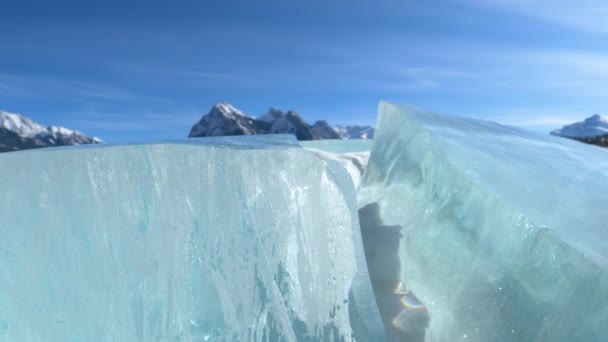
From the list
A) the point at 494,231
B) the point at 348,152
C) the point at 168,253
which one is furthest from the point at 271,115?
the point at 168,253

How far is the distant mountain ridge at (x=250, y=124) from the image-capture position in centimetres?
11381

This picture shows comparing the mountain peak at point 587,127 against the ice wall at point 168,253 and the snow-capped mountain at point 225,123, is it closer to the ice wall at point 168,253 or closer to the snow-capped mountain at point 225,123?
the snow-capped mountain at point 225,123

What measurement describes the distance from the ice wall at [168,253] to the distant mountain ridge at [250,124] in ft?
356

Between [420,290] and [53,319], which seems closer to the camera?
[53,319]

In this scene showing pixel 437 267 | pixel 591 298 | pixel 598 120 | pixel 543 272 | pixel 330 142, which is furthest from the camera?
pixel 598 120

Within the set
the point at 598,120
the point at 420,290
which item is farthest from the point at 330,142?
the point at 598,120

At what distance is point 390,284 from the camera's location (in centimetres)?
311

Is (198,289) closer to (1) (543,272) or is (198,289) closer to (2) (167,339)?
(2) (167,339)

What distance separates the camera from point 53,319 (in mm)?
2234

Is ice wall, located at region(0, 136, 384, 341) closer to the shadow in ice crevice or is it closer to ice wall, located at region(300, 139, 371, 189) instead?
the shadow in ice crevice

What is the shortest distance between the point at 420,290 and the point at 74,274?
1.78 meters

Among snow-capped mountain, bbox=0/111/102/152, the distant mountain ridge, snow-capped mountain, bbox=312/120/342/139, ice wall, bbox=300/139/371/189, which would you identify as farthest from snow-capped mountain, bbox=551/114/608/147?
snow-capped mountain, bbox=0/111/102/152

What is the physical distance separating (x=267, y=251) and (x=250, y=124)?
125512 mm

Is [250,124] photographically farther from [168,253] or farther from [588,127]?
[168,253]
